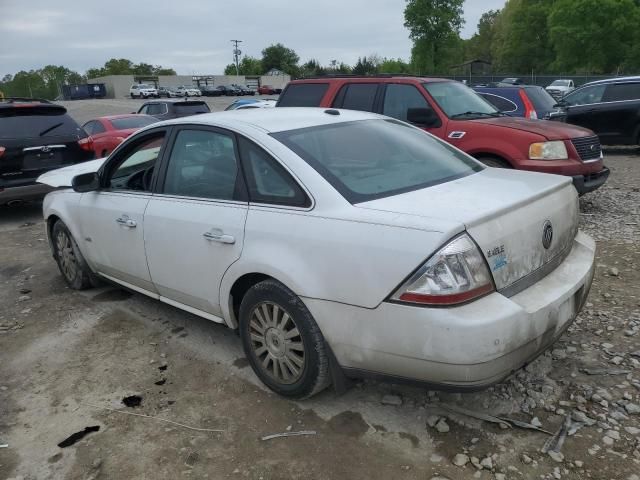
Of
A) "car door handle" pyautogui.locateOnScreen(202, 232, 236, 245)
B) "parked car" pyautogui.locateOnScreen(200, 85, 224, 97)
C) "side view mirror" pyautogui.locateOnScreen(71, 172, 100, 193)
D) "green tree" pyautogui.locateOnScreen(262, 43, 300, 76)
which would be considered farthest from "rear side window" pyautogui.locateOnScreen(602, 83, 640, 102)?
"green tree" pyautogui.locateOnScreen(262, 43, 300, 76)

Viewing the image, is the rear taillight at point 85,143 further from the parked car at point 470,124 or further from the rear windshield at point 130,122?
the parked car at point 470,124

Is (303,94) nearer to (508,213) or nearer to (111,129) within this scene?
(111,129)

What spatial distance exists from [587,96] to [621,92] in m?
0.68

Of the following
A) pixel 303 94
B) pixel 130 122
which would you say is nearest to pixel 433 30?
pixel 130 122

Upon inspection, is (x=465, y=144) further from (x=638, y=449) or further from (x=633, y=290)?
(x=638, y=449)

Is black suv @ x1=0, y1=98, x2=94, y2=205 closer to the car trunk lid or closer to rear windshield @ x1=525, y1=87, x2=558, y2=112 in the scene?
the car trunk lid

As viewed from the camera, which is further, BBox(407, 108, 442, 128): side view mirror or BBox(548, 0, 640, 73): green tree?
BBox(548, 0, 640, 73): green tree

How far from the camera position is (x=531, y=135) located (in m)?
6.42

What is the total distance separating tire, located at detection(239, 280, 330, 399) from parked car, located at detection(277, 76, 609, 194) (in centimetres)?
432

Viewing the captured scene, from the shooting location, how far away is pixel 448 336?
2402 mm

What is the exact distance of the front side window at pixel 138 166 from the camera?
4.07 m

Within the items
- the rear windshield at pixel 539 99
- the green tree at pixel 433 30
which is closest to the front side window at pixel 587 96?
the rear windshield at pixel 539 99

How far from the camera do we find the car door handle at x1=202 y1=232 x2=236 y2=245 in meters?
3.19

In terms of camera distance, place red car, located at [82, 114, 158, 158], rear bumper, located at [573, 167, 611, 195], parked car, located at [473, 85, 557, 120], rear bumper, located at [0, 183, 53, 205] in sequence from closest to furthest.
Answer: rear bumper, located at [573, 167, 611, 195] → rear bumper, located at [0, 183, 53, 205] → red car, located at [82, 114, 158, 158] → parked car, located at [473, 85, 557, 120]
